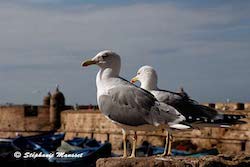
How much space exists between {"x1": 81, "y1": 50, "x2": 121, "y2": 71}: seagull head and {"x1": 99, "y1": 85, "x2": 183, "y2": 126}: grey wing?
25 cm

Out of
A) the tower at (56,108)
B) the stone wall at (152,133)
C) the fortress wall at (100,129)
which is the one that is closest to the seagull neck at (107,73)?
the stone wall at (152,133)

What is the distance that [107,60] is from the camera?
612 cm

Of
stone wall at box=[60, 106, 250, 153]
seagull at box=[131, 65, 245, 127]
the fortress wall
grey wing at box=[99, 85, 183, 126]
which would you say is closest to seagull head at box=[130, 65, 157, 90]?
seagull at box=[131, 65, 245, 127]

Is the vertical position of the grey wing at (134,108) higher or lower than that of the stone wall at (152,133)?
higher

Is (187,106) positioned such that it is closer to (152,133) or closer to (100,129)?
(152,133)

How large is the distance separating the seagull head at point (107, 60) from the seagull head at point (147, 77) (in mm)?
760

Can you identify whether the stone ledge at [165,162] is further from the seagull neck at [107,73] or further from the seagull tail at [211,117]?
the seagull neck at [107,73]

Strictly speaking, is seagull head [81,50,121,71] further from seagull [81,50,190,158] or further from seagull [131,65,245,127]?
seagull [131,65,245,127]

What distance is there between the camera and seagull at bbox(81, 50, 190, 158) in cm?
573

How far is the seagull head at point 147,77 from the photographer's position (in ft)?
22.4

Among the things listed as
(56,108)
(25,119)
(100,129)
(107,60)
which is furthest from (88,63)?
(25,119)

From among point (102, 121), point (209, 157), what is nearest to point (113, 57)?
point (209, 157)

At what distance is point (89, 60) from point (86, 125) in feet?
109

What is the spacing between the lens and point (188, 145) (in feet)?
96.8
